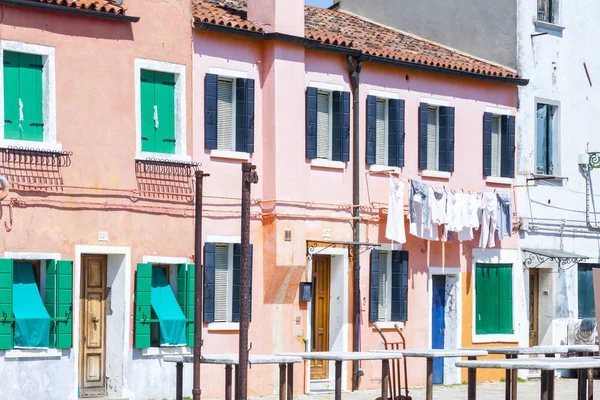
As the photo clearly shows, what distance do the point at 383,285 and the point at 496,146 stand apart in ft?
14.6

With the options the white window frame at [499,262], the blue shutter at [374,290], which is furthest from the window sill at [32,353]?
the white window frame at [499,262]

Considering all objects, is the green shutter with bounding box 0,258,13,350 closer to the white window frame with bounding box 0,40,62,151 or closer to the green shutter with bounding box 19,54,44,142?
the white window frame with bounding box 0,40,62,151

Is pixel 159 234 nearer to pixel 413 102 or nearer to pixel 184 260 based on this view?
pixel 184 260

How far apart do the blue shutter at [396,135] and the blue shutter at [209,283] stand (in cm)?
494

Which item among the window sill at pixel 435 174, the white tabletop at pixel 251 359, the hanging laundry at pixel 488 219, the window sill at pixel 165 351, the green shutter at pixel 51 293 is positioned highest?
the window sill at pixel 435 174

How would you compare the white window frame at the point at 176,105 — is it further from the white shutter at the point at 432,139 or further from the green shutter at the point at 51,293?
the white shutter at the point at 432,139

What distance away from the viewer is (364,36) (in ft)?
96.7

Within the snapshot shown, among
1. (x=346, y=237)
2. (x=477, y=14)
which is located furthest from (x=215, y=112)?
(x=477, y=14)

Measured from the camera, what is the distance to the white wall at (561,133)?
100 ft

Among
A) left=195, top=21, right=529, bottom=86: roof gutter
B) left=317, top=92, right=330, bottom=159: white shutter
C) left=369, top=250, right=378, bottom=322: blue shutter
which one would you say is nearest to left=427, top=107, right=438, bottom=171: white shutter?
left=195, top=21, right=529, bottom=86: roof gutter

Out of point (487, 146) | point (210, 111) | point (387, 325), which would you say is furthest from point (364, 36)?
point (210, 111)

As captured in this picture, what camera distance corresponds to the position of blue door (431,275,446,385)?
2873cm

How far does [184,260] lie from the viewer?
23.9m

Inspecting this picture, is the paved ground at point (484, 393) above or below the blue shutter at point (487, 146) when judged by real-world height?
below
